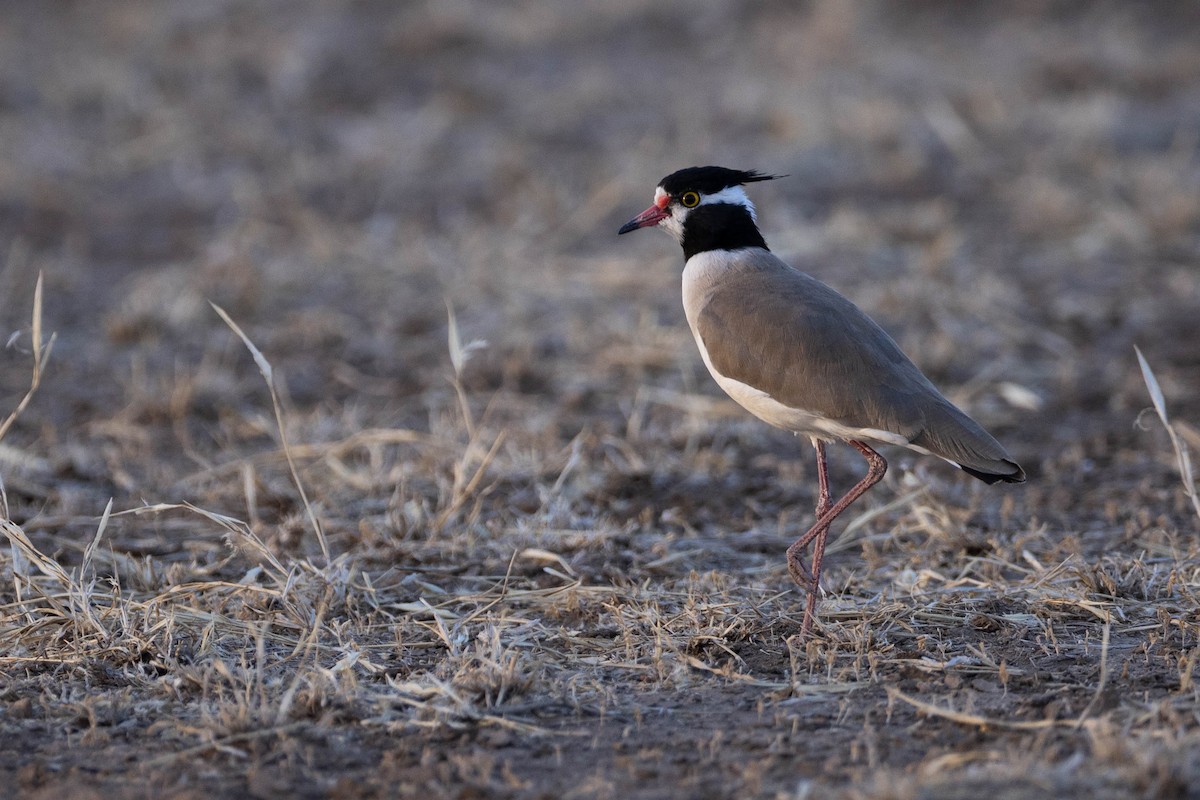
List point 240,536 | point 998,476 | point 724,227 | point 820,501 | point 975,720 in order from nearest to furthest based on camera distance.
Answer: point 975,720
point 998,476
point 820,501
point 240,536
point 724,227

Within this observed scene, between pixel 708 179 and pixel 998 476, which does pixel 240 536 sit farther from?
pixel 998 476

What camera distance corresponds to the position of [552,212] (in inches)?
364

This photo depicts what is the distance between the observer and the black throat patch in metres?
4.54

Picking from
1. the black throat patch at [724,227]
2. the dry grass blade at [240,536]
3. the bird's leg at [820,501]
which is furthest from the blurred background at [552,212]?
the black throat patch at [724,227]

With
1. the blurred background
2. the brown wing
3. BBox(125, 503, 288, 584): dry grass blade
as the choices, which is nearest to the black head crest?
the brown wing

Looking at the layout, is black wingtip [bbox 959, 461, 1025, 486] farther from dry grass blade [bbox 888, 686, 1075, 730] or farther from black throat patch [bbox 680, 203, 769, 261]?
black throat patch [bbox 680, 203, 769, 261]

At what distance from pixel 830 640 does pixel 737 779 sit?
33.7 inches

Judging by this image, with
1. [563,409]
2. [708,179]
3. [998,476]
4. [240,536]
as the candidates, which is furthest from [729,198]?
[563,409]

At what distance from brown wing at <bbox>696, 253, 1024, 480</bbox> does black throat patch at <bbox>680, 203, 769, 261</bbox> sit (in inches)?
6.9

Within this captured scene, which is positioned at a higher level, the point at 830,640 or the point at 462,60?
the point at 462,60

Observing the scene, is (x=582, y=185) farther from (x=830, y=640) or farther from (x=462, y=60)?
(x=830, y=640)

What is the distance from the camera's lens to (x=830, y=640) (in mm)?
3900

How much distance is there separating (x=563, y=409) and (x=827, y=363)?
2563mm

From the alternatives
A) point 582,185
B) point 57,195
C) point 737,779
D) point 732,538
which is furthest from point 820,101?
point 737,779
